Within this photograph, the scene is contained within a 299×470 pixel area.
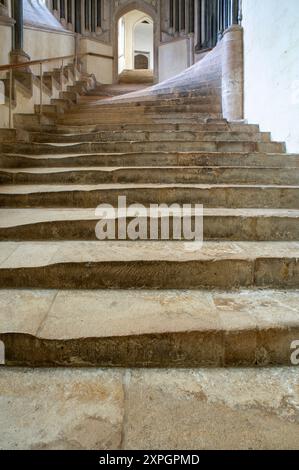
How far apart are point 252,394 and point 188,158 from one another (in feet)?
6.76

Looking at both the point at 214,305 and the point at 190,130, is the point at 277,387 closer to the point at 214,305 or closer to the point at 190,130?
the point at 214,305

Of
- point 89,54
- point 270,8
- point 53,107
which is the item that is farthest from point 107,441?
point 89,54

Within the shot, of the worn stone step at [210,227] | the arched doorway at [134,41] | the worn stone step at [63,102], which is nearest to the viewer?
the worn stone step at [210,227]

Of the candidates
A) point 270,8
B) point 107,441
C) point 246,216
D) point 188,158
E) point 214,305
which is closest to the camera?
point 107,441

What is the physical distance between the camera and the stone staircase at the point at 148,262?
1.17 m

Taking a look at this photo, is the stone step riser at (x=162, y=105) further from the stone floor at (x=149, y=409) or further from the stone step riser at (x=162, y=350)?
the stone floor at (x=149, y=409)

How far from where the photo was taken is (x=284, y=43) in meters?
2.94

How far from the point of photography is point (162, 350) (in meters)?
1.17

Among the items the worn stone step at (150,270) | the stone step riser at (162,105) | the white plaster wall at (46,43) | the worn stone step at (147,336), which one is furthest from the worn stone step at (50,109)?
the worn stone step at (147,336)

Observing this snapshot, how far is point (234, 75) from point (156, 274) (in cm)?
338

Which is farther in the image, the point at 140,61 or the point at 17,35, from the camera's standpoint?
the point at 140,61

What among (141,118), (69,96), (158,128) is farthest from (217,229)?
(69,96)

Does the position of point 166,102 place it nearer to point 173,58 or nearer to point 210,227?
point 210,227

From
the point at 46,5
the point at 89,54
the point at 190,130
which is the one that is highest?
the point at 46,5
